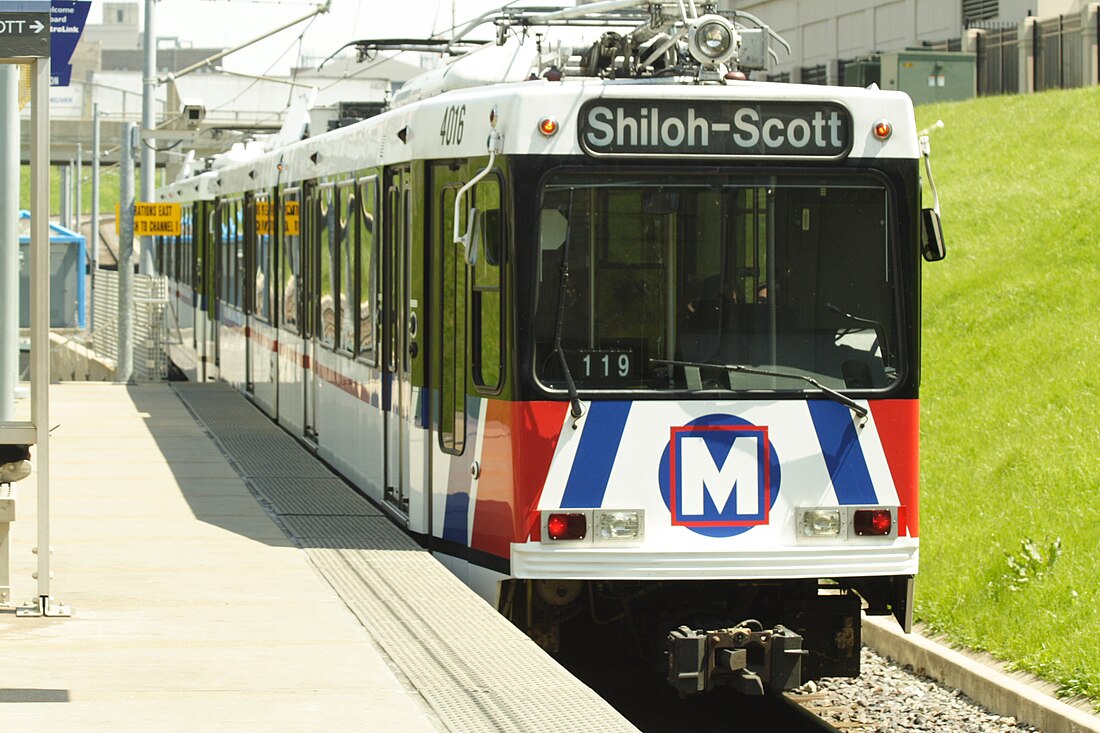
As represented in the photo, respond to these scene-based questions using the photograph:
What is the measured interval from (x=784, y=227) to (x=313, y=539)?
139 inches

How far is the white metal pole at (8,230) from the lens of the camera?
10062 mm

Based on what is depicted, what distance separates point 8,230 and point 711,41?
404 centimetres

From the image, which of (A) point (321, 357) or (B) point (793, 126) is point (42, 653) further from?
(A) point (321, 357)

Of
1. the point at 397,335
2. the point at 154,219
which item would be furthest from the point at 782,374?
the point at 154,219

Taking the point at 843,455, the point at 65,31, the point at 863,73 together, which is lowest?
the point at 843,455

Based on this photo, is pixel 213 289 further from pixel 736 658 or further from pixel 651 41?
pixel 736 658

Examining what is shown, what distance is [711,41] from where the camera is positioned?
8969mm

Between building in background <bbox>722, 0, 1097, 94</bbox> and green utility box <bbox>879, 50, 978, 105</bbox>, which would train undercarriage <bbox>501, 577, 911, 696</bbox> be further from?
green utility box <bbox>879, 50, 978, 105</bbox>

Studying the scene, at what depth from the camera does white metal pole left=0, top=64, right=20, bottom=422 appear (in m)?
10.1

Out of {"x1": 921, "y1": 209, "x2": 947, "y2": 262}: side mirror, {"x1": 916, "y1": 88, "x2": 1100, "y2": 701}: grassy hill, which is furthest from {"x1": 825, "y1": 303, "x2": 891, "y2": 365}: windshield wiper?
{"x1": 916, "y1": 88, "x2": 1100, "y2": 701}: grassy hill

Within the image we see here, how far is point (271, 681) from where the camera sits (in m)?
7.13

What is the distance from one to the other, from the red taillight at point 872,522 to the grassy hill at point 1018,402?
1.32 metres

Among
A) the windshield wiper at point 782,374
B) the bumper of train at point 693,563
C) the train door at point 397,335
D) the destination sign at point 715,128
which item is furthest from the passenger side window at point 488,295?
the train door at point 397,335

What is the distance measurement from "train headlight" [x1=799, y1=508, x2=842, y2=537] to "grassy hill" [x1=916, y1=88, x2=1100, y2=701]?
1531mm
